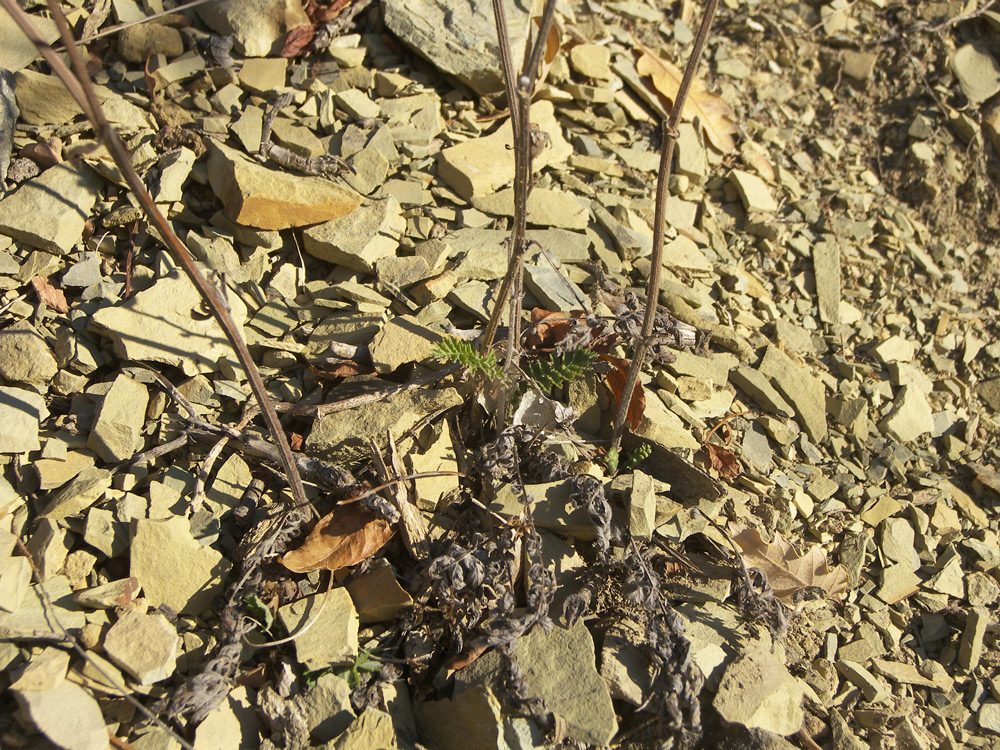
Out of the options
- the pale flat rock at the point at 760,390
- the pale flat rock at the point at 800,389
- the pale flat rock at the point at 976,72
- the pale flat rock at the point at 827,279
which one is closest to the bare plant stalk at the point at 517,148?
the pale flat rock at the point at 760,390

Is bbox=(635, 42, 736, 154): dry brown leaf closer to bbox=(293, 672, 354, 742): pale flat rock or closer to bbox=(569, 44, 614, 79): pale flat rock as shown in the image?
bbox=(569, 44, 614, 79): pale flat rock

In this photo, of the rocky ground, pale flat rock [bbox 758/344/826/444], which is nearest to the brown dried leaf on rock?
the rocky ground

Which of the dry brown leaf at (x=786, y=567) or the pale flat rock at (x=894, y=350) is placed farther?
the pale flat rock at (x=894, y=350)

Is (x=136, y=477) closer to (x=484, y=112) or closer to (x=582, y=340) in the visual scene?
(x=582, y=340)

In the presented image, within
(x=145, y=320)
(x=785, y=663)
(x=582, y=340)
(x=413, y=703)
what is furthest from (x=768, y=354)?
(x=145, y=320)

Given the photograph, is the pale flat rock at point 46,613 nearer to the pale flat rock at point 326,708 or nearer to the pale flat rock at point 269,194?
the pale flat rock at point 326,708

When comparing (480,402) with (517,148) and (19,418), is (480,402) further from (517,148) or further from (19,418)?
(19,418)

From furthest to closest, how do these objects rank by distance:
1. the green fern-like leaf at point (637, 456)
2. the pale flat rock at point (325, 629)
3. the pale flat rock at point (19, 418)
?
1. the green fern-like leaf at point (637, 456)
2. the pale flat rock at point (19, 418)
3. the pale flat rock at point (325, 629)
